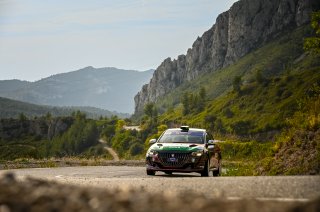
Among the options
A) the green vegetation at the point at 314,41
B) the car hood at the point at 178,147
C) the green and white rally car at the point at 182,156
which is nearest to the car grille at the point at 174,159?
the green and white rally car at the point at 182,156

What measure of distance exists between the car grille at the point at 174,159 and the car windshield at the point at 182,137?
125cm

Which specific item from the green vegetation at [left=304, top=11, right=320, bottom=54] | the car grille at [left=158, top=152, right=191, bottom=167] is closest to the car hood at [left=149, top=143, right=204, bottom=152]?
the car grille at [left=158, top=152, right=191, bottom=167]

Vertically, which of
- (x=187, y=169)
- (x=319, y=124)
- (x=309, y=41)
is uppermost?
(x=309, y=41)

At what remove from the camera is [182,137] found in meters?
19.1

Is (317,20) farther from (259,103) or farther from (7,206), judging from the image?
(259,103)

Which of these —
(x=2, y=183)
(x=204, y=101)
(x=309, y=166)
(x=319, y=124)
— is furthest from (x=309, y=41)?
(x=204, y=101)

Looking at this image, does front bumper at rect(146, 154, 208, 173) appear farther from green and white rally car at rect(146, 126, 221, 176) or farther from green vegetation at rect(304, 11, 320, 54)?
green vegetation at rect(304, 11, 320, 54)

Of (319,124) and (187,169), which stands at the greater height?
(319,124)

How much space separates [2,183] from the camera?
238 inches

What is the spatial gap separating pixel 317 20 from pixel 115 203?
13.8 metres

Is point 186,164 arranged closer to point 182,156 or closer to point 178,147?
point 182,156

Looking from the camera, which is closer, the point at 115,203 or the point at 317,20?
the point at 115,203

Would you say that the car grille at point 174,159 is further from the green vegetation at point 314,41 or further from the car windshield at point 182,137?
the green vegetation at point 314,41

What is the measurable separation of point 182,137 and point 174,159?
1728 mm
